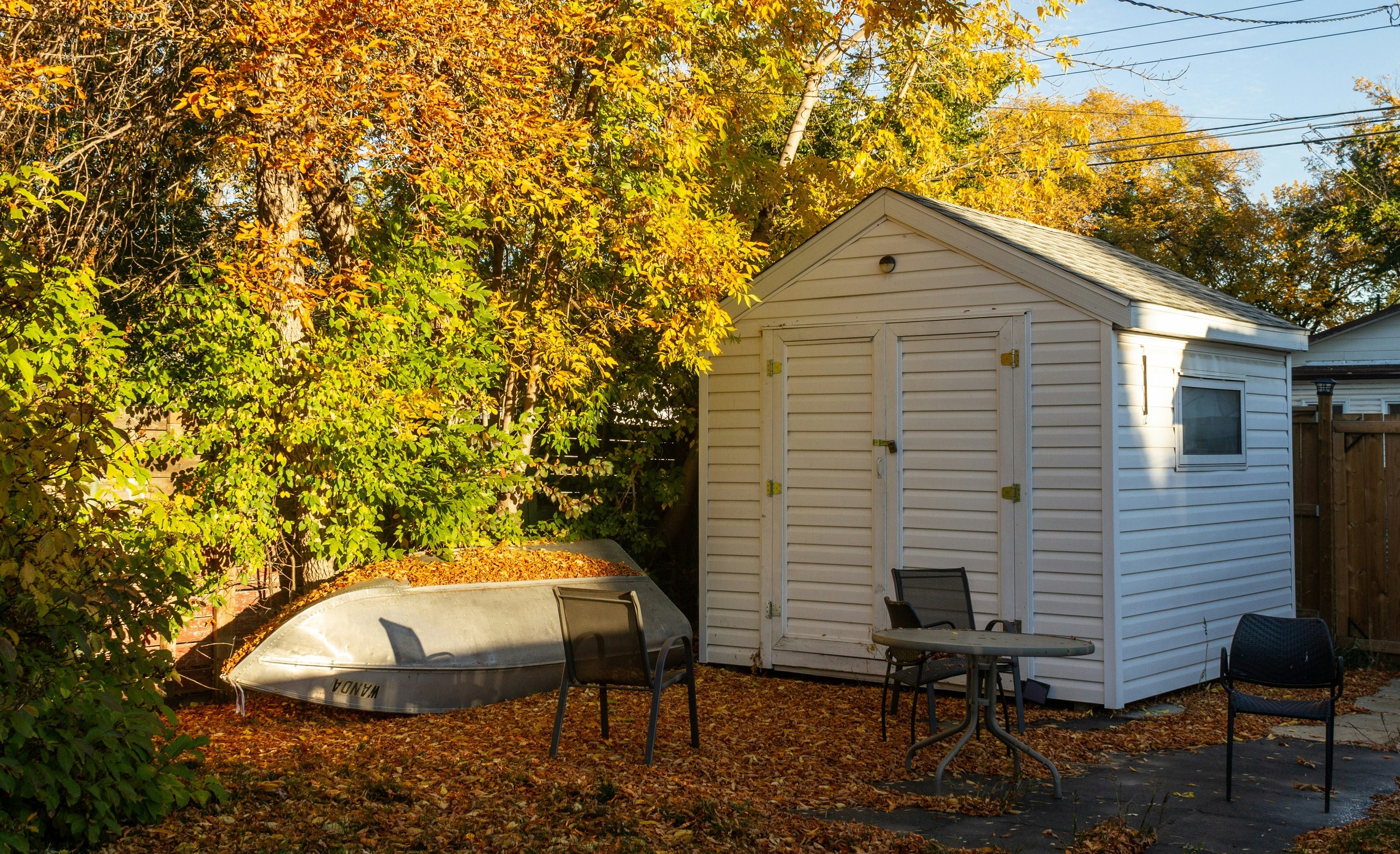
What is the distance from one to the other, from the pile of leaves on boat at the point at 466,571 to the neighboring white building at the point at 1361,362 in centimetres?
1178

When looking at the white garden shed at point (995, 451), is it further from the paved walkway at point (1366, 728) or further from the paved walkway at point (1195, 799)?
the paved walkway at point (1195, 799)

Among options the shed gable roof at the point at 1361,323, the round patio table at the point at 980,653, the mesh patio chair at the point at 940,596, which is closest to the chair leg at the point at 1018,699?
the mesh patio chair at the point at 940,596

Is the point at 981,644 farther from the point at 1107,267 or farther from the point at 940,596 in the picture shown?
the point at 1107,267

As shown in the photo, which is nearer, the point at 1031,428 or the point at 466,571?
the point at 1031,428

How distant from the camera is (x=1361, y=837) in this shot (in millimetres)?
4645

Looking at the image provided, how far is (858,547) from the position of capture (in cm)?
846

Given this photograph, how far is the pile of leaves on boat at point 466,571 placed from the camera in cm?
742

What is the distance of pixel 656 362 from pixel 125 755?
6.24 metres

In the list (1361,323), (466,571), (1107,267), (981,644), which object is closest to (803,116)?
(1107,267)

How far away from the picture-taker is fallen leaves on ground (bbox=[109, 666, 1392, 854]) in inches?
183

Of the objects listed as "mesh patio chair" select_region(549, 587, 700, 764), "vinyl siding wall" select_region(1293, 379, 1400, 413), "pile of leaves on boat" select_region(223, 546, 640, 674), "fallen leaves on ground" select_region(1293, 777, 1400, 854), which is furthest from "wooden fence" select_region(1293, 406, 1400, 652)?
"vinyl siding wall" select_region(1293, 379, 1400, 413)

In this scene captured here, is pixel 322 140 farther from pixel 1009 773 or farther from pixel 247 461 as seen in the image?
pixel 1009 773

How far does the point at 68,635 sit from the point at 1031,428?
5.84 meters

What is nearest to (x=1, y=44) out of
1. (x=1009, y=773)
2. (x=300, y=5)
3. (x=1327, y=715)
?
(x=300, y=5)
